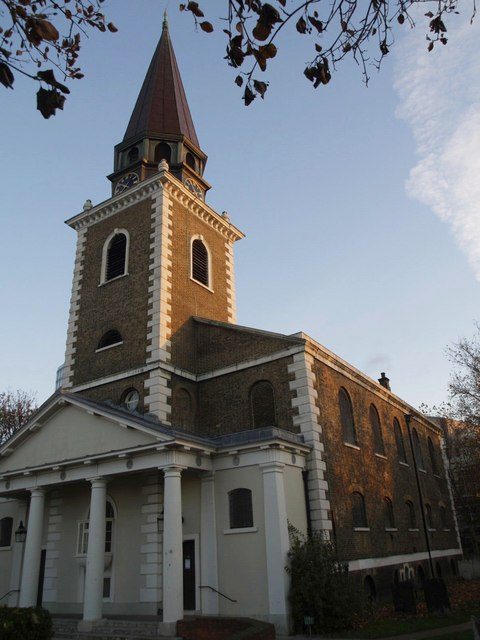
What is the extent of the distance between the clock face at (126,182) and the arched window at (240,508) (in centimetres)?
1573

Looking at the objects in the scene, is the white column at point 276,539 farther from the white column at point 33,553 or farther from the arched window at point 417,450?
the arched window at point 417,450

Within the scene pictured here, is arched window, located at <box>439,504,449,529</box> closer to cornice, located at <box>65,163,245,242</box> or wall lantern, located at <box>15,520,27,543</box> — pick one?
cornice, located at <box>65,163,245,242</box>

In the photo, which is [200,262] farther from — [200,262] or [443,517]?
[443,517]

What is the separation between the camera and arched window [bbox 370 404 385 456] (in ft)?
78.9

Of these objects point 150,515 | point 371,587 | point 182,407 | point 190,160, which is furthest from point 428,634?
point 190,160

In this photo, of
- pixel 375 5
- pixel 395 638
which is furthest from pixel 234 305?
pixel 375 5

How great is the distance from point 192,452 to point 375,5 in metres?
13.2

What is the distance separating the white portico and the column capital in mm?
28

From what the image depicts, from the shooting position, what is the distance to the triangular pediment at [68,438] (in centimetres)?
1647

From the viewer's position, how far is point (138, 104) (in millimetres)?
30297

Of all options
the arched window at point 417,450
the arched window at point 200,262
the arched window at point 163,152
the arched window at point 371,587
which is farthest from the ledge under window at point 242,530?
the arched window at point 163,152

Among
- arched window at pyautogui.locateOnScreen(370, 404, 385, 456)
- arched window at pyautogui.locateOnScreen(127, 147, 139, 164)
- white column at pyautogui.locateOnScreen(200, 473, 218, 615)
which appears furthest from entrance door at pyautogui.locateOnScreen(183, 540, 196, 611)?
arched window at pyautogui.locateOnScreen(127, 147, 139, 164)

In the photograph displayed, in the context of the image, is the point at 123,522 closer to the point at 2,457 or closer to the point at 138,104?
the point at 2,457

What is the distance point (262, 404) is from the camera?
19562 mm
